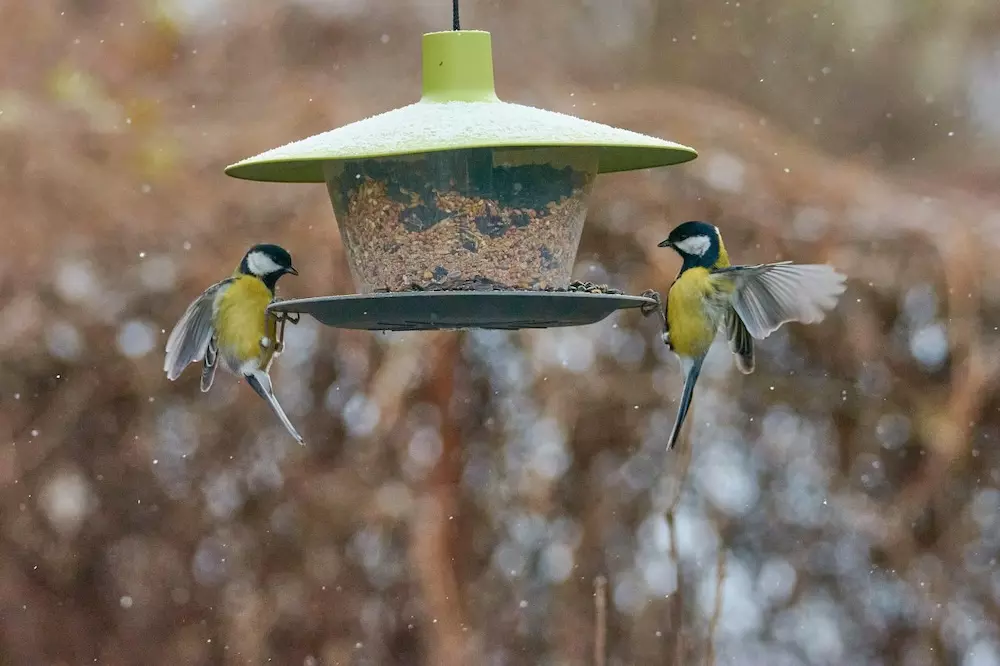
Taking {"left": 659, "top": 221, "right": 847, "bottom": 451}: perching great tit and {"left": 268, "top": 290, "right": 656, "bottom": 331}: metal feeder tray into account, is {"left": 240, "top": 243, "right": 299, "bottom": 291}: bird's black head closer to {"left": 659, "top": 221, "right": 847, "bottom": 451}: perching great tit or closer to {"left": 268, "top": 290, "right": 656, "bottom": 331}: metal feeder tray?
{"left": 268, "top": 290, "right": 656, "bottom": 331}: metal feeder tray

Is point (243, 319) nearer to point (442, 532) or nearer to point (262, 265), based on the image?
point (262, 265)

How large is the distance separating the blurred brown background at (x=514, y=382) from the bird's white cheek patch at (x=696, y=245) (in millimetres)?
2176

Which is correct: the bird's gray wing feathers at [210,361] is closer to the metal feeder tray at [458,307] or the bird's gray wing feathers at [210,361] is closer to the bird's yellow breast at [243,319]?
the bird's yellow breast at [243,319]

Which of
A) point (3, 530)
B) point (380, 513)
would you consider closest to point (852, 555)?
point (380, 513)

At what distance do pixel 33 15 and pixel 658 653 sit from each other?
4.06 m

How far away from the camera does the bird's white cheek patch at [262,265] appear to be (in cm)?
342

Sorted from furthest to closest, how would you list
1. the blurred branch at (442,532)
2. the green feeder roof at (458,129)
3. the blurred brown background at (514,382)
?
the blurred branch at (442,532)
the blurred brown background at (514,382)
the green feeder roof at (458,129)

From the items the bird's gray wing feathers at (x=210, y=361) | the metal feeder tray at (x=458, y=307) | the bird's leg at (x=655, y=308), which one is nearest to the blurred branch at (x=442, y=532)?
the bird's gray wing feathers at (x=210, y=361)

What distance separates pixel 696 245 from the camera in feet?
10.7

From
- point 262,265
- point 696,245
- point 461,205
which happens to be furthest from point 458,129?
point 262,265

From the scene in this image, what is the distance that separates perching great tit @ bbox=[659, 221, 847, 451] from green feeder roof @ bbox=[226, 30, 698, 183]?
0.93 ft

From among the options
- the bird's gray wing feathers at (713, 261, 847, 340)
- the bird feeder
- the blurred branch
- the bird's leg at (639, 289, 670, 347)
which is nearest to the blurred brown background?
the blurred branch

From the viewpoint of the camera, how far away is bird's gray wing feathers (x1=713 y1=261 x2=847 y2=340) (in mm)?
2795

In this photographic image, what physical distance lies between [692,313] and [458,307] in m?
0.89
